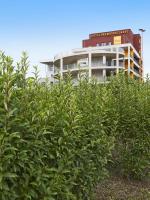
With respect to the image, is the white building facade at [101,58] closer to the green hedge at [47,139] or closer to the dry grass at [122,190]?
the dry grass at [122,190]

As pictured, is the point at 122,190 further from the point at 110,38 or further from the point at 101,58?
the point at 110,38

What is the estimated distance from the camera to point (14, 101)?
177 inches

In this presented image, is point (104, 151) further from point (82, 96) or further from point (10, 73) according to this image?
point (10, 73)

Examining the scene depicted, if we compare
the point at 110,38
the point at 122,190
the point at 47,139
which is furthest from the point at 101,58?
the point at 47,139

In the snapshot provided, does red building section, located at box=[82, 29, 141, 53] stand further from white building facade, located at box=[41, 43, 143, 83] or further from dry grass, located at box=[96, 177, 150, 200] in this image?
dry grass, located at box=[96, 177, 150, 200]

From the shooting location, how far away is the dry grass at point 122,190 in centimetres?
801

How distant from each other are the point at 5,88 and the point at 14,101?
0.63 ft

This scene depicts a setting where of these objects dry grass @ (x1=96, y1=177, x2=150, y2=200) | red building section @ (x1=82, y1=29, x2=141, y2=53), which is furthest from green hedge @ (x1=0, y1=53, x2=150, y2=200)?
red building section @ (x1=82, y1=29, x2=141, y2=53)

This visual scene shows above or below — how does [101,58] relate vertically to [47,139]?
above

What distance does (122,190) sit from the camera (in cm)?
858

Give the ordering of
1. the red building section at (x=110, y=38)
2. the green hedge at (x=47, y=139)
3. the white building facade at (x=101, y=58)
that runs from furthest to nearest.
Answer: the red building section at (x=110, y=38) → the white building facade at (x=101, y=58) → the green hedge at (x=47, y=139)

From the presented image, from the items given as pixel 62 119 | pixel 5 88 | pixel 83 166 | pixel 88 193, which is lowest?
pixel 88 193

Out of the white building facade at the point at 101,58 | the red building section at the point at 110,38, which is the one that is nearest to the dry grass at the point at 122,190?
the white building facade at the point at 101,58

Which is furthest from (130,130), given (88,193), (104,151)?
(88,193)
